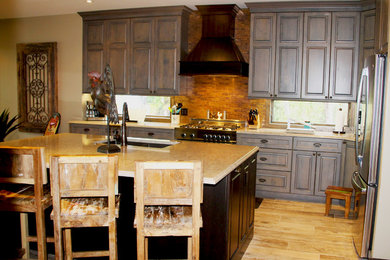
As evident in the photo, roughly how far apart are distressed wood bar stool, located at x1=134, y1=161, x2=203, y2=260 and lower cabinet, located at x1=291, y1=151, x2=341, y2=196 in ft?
10.2

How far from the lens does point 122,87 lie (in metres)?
6.17

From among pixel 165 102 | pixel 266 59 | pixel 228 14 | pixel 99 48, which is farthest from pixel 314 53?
pixel 99 48

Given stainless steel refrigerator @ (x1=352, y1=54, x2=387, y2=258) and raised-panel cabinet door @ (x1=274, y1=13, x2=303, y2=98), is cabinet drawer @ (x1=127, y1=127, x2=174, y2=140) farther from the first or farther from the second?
stainless steel refrigerator @ (x1=352, y1=54, x2=387, y2=258)

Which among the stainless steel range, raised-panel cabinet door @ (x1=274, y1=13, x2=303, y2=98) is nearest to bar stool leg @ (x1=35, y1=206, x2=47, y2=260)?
the stainless steel range

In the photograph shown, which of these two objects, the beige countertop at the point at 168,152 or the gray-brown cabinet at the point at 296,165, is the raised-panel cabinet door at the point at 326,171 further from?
the beige countertop at the point at 168,152

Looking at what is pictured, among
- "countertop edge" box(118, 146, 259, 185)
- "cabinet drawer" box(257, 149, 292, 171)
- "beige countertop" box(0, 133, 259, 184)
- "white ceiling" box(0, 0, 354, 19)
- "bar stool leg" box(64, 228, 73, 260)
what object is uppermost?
"white ceiling" box(0, 0, 354, 19)

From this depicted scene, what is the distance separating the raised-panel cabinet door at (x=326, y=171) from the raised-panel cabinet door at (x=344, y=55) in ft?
2.75

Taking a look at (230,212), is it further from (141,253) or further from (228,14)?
(228,14)

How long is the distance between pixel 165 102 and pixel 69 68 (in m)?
1.81

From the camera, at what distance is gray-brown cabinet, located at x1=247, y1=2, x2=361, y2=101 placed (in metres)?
5.09

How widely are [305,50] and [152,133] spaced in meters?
2.54

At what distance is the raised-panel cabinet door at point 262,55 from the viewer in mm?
5355

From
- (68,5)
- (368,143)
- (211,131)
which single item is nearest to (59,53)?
(68,5)

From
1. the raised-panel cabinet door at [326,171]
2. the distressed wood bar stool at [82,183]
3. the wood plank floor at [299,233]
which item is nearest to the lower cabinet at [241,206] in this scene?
the wood plank floor at [299,233]
